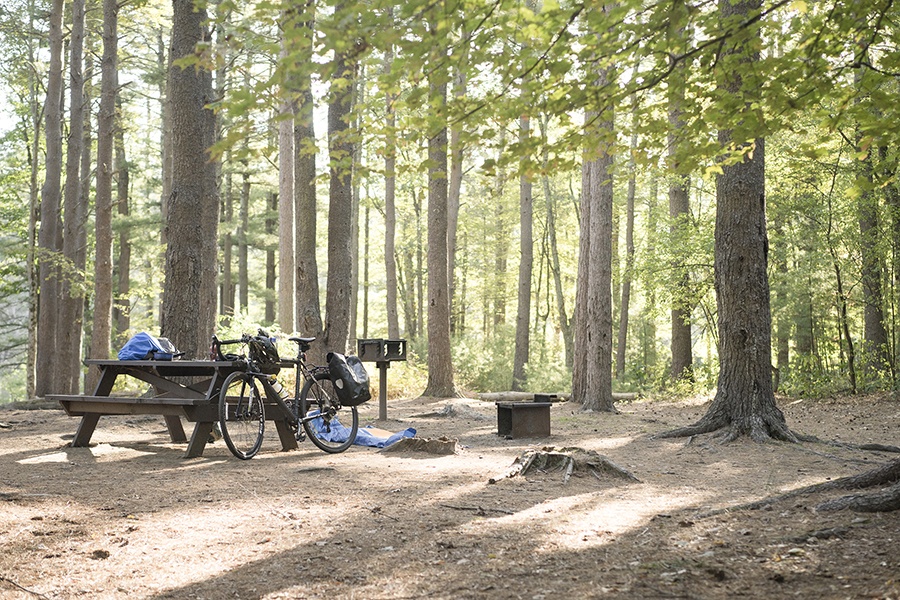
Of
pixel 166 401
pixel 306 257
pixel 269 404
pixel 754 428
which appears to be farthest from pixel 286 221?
pixel 754 428

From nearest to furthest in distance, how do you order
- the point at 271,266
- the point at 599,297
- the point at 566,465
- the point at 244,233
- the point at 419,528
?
the point at 419,528
the point at 566,465
the point at 599,297
the point at 244,233
the point at 271,266

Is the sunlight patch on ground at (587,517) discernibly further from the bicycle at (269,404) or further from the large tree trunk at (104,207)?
the large tree trunk at (104,207)

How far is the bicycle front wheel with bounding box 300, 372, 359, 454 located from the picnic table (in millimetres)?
277

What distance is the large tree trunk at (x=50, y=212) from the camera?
16.7 metres

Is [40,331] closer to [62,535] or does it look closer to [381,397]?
[381,397]

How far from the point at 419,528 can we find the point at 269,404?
3.50 meters

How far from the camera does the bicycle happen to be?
7.26 metres

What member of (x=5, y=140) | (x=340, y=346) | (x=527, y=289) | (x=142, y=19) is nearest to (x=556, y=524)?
(x=340, y=346)

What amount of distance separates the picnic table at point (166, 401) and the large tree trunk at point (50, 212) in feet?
32.9

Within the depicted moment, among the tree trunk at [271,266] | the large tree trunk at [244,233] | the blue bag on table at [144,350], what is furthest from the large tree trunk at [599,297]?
the tree trunk at [271,266]

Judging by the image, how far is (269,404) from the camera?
762 centimetres

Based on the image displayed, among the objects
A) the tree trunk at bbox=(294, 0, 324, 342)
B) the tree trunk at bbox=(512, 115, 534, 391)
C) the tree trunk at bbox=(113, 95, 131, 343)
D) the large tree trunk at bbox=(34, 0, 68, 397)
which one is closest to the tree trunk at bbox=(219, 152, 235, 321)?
the tree trunk at bbox=(113, 95, 131, 343)

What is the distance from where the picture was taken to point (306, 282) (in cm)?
1260

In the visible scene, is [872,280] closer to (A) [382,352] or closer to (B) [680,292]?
(B) [680,292]
